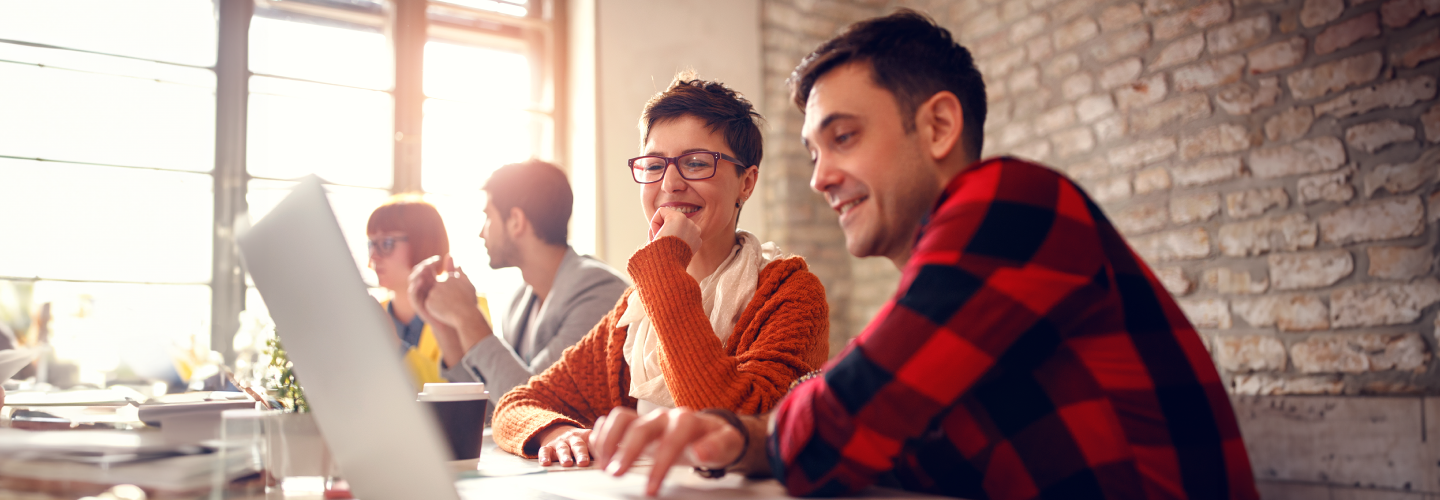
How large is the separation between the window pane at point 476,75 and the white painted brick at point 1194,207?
2.73 meters

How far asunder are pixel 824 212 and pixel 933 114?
3.30m

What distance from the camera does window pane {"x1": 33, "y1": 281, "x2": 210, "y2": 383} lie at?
239cm

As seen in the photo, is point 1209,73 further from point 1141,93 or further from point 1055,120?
point 1055,120

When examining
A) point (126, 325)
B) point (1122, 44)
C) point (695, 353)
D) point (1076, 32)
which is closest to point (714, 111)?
point (695, 353)

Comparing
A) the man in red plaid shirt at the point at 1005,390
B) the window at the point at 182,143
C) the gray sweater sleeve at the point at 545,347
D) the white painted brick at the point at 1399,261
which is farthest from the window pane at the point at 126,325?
the white painted brick at the point at 1399,261

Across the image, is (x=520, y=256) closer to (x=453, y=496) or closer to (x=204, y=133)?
(x=204, y=133)

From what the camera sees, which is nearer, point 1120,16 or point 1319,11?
A: point 1319,11

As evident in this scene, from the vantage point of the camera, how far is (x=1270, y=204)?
2.78 metres

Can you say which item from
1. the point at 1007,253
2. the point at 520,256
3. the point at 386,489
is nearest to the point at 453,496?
the point at 386,489

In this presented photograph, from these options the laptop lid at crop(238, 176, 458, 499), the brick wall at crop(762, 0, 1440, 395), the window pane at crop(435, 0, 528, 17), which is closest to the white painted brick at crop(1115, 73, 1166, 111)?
the brick wall at crop(762, 0, 1440, 395)

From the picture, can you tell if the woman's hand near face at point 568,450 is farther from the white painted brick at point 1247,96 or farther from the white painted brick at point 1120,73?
the white painted brick at point 1120,73

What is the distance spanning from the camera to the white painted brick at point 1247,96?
9.18 ft

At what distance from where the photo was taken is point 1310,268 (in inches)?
105

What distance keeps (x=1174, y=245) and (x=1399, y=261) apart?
0.70 meters
